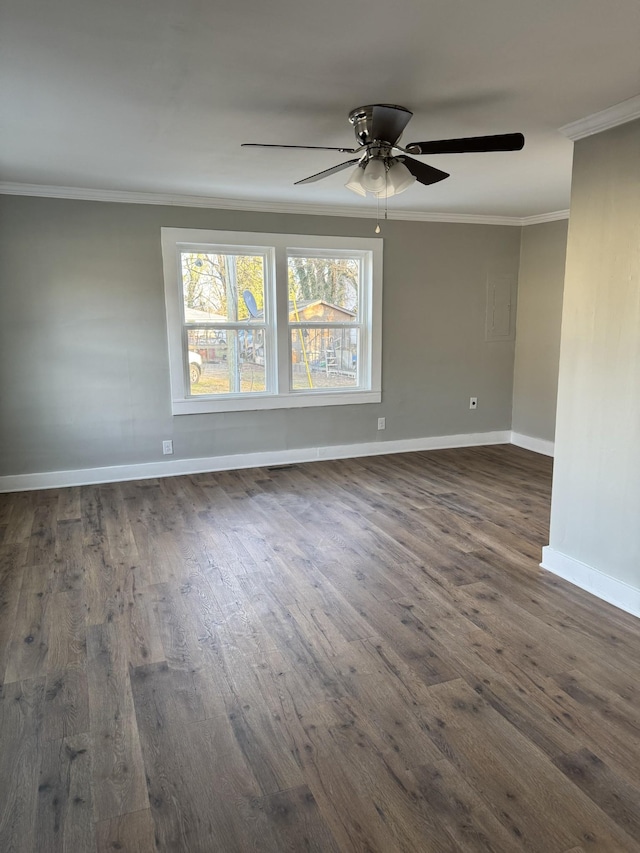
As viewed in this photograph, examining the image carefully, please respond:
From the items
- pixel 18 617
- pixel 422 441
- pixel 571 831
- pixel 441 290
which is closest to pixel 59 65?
pixel 18 617

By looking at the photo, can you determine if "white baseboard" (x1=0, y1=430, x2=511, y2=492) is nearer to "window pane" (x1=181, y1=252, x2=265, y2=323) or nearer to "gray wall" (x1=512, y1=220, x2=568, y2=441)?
"gray wall" (x1=512, y1=220, x2=568, y2=441)

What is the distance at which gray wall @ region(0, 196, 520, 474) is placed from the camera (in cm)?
451

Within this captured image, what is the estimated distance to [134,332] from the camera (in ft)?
15.9

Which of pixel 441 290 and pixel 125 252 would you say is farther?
pixel 441 290

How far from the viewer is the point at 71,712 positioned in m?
2.08

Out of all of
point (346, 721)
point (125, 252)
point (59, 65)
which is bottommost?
point (346, 721)

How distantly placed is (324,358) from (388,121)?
313 centimetres

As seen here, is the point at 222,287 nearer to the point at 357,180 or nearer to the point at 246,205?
the point at 246,205

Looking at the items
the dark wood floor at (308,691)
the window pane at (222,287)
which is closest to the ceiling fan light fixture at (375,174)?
the dark wood floor at (308,691)

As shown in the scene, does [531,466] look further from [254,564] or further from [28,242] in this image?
[28,242]

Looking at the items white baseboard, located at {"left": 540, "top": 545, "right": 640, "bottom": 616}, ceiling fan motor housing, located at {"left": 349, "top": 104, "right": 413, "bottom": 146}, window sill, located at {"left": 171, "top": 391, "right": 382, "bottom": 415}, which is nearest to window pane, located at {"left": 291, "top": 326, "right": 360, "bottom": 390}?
window sill, located at {"left": 171, "top": 391, "right": 382, "bottom": 415}

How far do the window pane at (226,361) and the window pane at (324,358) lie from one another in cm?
→ 35

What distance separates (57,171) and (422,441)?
4.16 metres

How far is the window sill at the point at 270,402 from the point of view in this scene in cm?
511
